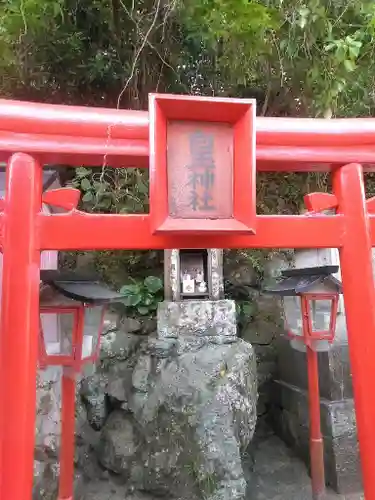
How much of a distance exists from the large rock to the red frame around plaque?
240 centimetres

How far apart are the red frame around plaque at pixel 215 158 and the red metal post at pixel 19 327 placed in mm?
556

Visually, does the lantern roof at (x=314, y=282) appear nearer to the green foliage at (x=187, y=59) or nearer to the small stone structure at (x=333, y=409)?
the small stone structure at (x=333, y=409)

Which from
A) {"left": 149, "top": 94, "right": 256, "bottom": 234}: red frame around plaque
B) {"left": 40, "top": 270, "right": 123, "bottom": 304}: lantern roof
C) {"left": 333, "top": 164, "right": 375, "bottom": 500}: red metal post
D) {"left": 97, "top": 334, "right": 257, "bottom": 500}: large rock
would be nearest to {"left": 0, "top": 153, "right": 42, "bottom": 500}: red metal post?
{"left": 149, "top": 94, "right": 256, "bottom": 234}: red frame around plaque

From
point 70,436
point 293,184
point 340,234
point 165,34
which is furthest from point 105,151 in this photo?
point 293,184

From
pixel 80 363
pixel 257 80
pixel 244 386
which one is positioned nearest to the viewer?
pixel 80 363

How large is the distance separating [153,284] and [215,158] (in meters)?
3.05

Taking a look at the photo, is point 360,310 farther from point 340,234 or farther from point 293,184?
point 293,184

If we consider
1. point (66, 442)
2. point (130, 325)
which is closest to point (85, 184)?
point (130, 325)

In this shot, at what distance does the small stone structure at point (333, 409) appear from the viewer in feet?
13.9

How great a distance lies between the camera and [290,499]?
13.6 ft

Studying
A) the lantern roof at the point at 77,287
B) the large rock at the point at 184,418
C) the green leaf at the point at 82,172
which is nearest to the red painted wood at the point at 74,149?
the lantern roof at the point at 77,287

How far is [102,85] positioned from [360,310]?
4.77 meters

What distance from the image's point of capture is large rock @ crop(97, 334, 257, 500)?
360 cm

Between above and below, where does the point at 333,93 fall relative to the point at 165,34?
below
